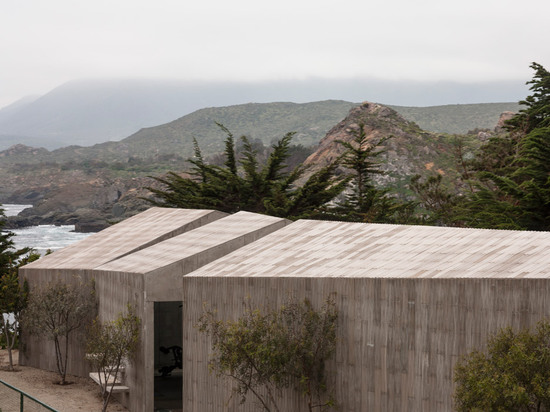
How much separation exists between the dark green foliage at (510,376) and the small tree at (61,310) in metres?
12.4

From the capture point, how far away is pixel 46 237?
95000 millimetres

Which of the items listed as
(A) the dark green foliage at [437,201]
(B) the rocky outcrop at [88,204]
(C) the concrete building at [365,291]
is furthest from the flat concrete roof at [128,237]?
(B) the rocky outcrop at [88,204]

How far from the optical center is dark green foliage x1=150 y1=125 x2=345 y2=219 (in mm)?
30688

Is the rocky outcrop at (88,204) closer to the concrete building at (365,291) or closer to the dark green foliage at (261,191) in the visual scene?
the dark green foliage at (261,191)

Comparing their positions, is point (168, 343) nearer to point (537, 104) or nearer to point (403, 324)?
point (403, 324)

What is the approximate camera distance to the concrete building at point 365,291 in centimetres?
1044

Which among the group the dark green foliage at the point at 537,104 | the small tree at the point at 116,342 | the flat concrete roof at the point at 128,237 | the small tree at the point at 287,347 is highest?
the dark green foliage at the point at 537,104

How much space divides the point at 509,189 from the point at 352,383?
38.5 ft

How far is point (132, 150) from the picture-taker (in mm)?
177250

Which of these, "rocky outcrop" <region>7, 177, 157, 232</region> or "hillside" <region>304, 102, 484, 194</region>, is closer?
"hillside" <region>304, 102, 484, 194</region>

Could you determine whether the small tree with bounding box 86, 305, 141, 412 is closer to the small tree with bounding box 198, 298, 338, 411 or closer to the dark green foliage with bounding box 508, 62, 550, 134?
the small tree with bounding box 198, 298, 338, 411

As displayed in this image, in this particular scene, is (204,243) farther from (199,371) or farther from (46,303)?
(46,303)

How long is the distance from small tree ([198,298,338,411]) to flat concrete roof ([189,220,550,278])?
0.82m

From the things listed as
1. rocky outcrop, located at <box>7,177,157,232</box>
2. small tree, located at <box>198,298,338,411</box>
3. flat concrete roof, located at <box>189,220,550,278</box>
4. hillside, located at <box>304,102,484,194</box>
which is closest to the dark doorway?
flat concrete roof, located at <box>189,220,550,278</box>
